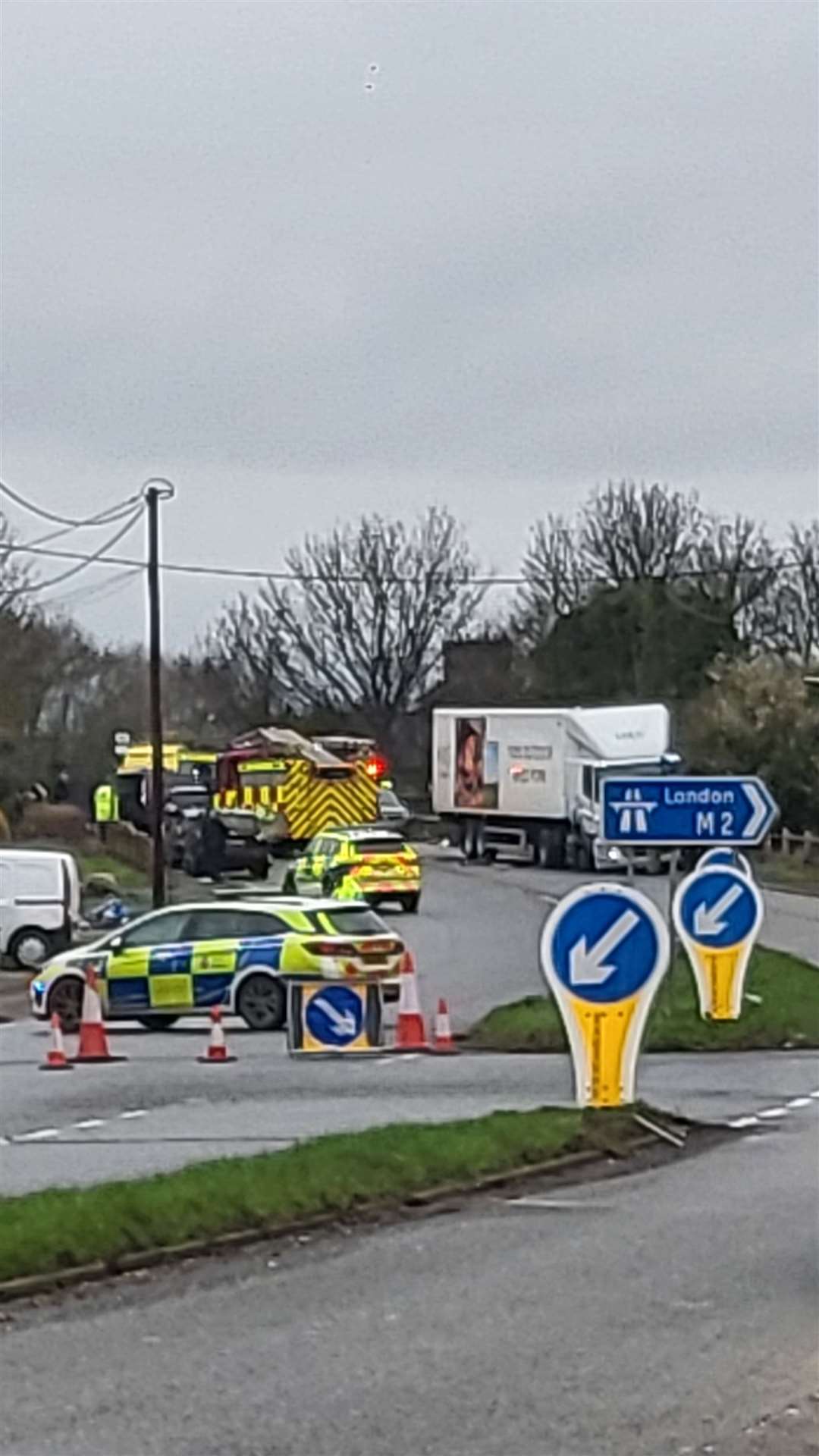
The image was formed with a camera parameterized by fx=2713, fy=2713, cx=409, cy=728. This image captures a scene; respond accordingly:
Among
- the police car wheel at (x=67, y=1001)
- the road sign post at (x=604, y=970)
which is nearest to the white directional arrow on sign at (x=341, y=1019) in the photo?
the police car wheel at (x=67, y=1001)

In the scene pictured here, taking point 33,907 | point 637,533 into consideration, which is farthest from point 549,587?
point 33,907

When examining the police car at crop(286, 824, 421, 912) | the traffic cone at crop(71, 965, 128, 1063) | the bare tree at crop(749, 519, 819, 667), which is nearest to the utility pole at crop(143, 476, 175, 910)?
the police car at crop(286, 824, 421, 912)

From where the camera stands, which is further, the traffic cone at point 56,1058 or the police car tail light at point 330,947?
the police car tail light at point 330,947

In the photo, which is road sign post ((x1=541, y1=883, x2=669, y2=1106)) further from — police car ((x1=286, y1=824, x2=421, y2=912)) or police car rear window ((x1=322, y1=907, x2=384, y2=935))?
police car ((x1=286, y1=824, x2=421, y2=912))

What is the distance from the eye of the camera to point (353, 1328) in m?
9.55

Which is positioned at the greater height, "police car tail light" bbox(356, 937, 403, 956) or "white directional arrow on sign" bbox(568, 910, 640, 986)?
"white directional arrow on sign" bbox(568, 910, 640, 986)

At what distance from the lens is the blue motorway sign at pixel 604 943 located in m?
14.9

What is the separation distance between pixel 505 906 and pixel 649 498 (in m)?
41.1

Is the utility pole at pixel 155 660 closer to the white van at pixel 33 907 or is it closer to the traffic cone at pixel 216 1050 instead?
the white van at pixel 33 907

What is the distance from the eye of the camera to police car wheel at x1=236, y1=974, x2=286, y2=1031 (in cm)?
2667

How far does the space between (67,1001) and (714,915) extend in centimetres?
708

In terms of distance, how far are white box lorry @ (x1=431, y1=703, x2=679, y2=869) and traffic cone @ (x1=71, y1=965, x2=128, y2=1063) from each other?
1179 inches

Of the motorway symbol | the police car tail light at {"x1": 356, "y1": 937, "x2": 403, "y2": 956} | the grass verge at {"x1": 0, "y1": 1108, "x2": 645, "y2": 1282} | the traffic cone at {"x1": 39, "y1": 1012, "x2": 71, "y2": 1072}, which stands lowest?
the traffic cone at {"x1": 39, "y1": 1012, "x2": 71, "y2": 1072}

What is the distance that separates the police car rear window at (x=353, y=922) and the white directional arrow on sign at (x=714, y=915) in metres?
4.13
